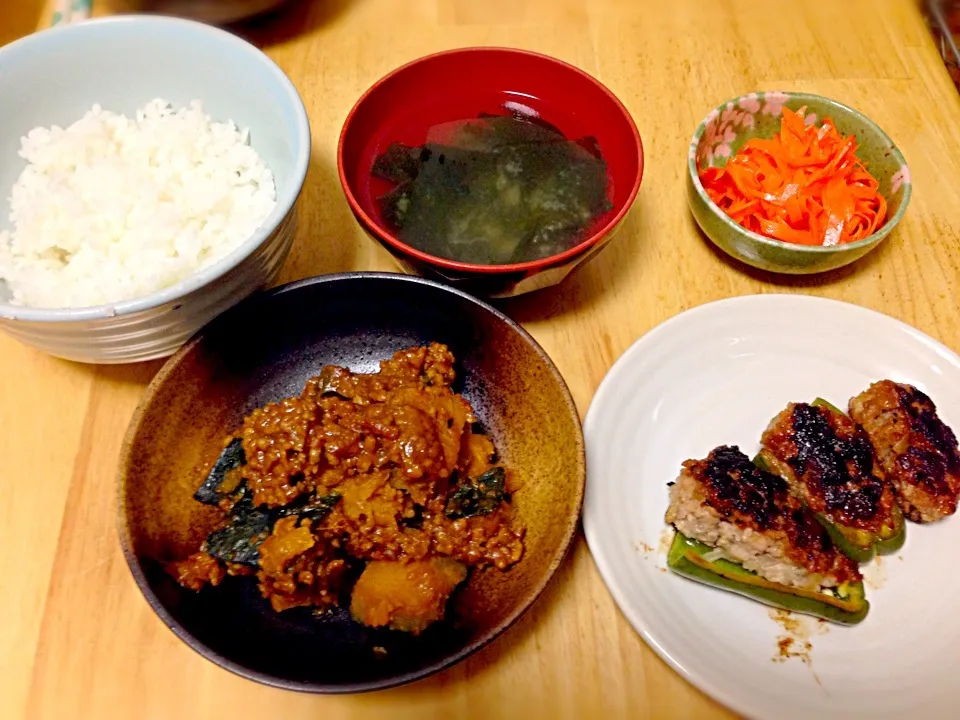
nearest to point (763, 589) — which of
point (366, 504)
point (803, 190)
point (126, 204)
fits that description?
point (366, 504)

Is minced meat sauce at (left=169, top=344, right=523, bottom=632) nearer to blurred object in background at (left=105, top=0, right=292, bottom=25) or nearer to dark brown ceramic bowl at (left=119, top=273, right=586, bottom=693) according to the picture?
dark brown ceramic bowl at (left=119, top=273, right=586, bottom=693)

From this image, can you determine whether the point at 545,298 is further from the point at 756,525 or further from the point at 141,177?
the point at 141,177

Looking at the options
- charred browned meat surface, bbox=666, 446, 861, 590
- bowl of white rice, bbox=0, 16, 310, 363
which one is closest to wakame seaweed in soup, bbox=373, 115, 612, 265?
bowl of white rice, bbox=0, 16, 310, 363

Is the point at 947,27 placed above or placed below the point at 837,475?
above

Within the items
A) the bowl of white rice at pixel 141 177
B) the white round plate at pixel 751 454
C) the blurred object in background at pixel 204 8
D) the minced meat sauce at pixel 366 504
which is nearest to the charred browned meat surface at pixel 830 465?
the white round plate at pixel 751 454

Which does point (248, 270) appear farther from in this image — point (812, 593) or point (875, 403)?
point (875, 403)

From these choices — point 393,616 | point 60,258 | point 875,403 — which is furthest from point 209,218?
point 875,403
